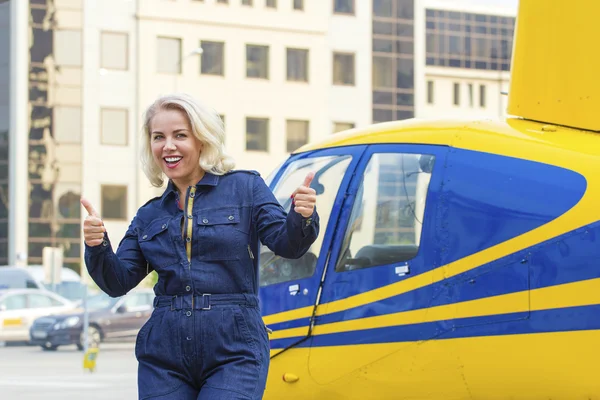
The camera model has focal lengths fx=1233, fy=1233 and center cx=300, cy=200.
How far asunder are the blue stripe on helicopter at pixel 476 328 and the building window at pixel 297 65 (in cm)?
5043

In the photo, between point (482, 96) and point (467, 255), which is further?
point (482, 96)

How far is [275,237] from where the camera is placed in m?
3.89

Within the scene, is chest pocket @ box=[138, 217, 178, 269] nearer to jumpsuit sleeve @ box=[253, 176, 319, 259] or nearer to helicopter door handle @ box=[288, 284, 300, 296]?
jumpsuit sleeve @ box=[253, 176, 319, 259]

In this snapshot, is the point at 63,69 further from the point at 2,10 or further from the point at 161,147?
the point at 161,147

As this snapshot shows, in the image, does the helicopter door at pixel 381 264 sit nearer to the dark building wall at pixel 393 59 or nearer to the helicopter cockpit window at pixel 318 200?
the helicopter cockpit window at pixel 318 200

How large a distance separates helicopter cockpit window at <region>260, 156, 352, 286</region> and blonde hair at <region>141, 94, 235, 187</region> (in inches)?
117

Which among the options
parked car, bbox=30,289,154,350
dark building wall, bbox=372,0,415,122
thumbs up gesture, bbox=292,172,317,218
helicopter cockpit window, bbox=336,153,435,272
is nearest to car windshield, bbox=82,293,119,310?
parked car, bbox=30,289,154,350

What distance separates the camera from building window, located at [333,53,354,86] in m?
58.2

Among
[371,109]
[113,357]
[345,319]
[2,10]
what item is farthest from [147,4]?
[345,319]

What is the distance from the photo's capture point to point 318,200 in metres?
7.31

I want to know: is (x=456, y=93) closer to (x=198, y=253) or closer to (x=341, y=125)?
(x=341, y=125)

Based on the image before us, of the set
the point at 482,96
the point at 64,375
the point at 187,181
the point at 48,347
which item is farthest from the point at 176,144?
the point at 482,96

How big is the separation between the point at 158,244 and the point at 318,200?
3.35 m

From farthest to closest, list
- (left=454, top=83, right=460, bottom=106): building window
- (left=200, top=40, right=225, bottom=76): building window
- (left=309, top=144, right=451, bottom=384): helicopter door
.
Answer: (left=454, top=83, right=460, bottom=106): building window, (left=200, top=40, right=225, bottom=76): building window, (left=309, top=144, right=451, bottom=384): helicopter door
